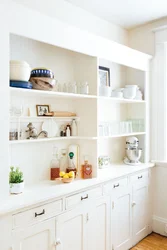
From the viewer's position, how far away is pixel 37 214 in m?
1.84

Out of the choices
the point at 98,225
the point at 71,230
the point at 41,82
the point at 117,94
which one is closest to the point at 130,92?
the point at 117,94

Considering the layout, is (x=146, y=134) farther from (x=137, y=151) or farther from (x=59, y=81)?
(x=59, y=81)

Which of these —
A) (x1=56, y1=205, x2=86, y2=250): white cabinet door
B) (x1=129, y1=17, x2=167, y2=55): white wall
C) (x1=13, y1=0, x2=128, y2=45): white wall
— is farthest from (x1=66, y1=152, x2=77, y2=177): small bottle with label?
(x1=129, y1=17, x2=167, y2=55): white wall

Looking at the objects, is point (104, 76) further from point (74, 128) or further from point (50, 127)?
point (50, 127)

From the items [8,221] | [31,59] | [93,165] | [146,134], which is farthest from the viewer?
[146,134]

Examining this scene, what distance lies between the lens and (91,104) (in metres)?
2.55

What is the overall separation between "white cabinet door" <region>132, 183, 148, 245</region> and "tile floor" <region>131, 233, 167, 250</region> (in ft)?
0.18

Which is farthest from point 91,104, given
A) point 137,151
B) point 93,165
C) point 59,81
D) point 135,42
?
point 135,42

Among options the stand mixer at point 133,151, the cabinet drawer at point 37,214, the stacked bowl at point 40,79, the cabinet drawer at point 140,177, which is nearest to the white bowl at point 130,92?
the stand mixer at point 133,151

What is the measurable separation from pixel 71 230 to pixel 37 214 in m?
0.44

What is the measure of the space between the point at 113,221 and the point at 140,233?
68 centimetres

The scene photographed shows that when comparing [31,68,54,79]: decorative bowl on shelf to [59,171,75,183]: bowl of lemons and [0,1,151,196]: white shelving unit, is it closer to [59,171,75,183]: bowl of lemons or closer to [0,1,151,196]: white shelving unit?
[0,1,151,196]: white shelving unit

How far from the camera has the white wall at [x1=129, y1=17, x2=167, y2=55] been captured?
3.24 m

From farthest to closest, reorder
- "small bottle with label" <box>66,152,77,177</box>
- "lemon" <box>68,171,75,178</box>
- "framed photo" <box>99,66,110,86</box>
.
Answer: "framed photo" <box>99,66,110,86</box>, "small bottle with label" <box>66,152,77,177</box>, "lemon" <box>68,171,75,178</box>
